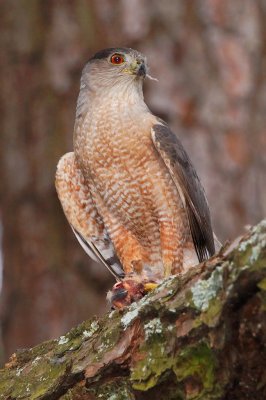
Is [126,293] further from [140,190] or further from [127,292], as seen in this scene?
[140,190]

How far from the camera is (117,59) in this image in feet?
21.2

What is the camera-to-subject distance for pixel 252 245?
10.2 feet

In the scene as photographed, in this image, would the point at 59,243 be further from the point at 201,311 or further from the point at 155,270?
the point at 201,311

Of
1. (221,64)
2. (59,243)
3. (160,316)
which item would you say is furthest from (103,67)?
(160,316)

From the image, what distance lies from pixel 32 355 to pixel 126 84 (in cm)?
254

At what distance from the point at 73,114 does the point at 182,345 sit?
13.2 ft

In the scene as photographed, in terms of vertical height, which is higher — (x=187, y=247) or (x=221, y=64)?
(x=221, y=64)

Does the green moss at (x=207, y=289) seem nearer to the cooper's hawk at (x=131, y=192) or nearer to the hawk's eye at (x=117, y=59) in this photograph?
the cooper's hawk at (x=131, y=192)

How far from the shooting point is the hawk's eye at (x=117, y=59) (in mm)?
6434

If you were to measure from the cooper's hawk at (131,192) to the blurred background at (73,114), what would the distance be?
57 centimetres

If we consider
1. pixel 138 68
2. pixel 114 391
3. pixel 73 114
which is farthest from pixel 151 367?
pixel 73 114

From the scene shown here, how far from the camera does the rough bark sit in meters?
3.12

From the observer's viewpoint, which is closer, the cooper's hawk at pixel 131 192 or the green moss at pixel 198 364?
the green moss at pixel 198 364

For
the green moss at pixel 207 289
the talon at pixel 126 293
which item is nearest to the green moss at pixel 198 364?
the green moss at pixel 207 289
